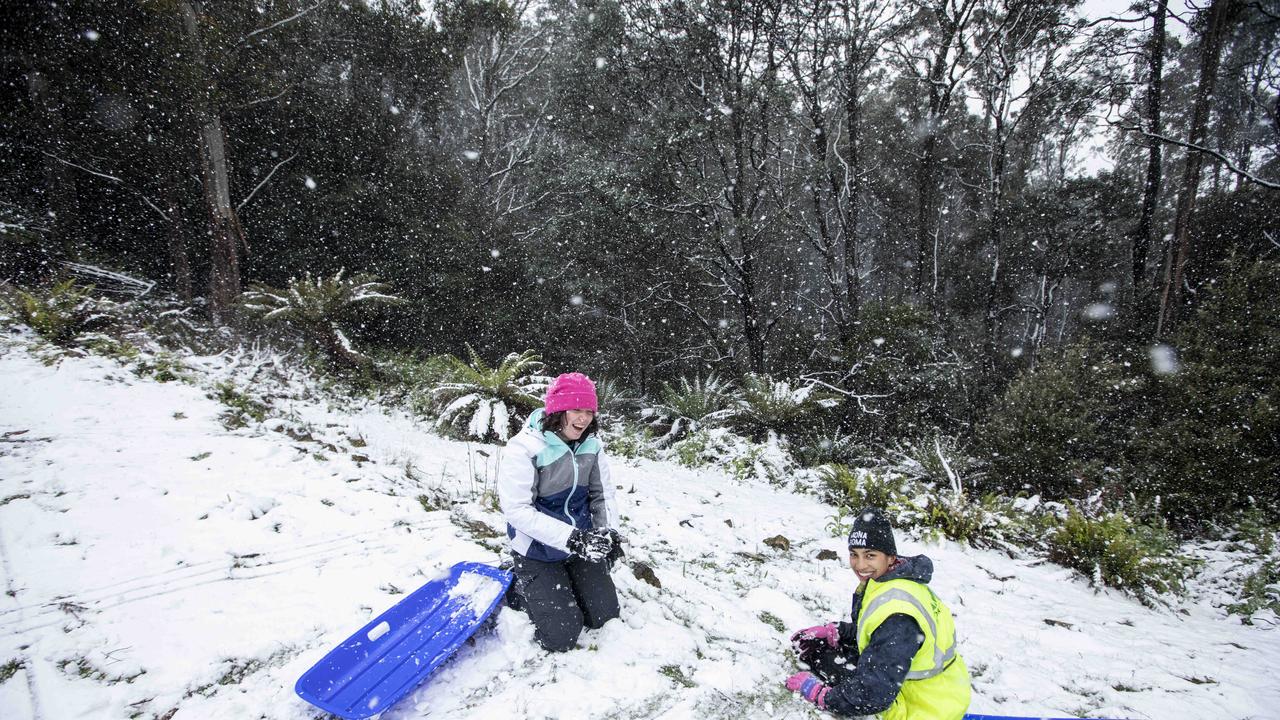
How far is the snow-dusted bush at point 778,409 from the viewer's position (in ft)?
28.2

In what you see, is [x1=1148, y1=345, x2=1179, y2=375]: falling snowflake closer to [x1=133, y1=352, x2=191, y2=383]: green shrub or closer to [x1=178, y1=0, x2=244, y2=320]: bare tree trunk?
[x1=133, y1=352, x2=191, y2=383]: green shrub

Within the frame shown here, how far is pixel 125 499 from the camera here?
10.3 ft

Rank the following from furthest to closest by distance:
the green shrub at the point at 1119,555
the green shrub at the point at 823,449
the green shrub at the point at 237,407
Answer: the green shrub at the point at 823,449 → the green shrub at the point at 237,407 → the green shrub at the point at 1119,555

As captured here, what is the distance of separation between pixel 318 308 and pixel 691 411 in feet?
21.1

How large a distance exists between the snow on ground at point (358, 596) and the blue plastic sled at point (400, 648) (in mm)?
132

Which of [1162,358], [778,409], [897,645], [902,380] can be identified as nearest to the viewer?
[897,645]

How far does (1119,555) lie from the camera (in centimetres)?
427

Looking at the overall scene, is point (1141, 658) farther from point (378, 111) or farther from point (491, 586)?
point (378, 111)

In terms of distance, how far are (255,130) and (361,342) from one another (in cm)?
520

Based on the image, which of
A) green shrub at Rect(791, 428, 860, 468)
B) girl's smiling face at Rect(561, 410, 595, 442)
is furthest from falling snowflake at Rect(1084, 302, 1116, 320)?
girl's smiling face at Rect(561, 410, 595, 442)

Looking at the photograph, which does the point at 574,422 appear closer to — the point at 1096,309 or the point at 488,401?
the point at 488,401

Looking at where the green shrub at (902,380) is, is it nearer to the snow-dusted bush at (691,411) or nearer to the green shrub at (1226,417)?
the snow-dusted bush at (691,411)

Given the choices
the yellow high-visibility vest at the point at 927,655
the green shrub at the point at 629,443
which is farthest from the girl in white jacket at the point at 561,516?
the green shrub at the point at 629,443

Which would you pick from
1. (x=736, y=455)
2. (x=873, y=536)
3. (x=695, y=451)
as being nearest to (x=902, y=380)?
(x=736, y=455)
